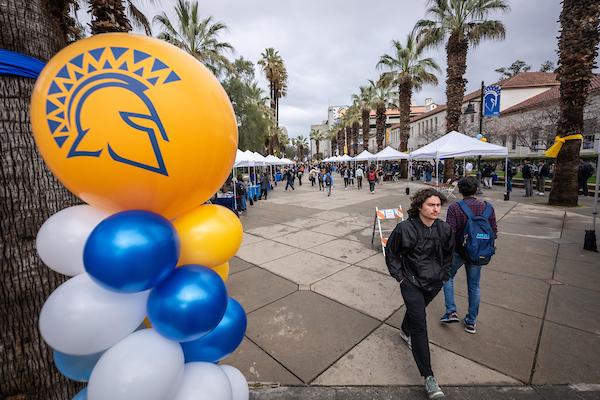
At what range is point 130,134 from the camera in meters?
1.15

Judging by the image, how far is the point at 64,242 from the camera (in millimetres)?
1339

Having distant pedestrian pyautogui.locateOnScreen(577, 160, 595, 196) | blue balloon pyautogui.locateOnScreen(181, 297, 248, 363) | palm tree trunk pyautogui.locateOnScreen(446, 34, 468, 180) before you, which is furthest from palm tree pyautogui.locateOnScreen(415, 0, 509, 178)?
blue balloon pyautogui.locateOnScreen(181, 297, 248, 363)

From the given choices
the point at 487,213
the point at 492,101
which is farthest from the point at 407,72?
the point at 487,213

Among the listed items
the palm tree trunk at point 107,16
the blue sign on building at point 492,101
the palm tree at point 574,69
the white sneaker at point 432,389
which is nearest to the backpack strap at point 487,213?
the white sneaker at point 432,389

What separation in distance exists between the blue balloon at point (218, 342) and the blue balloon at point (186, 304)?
0.26 meters

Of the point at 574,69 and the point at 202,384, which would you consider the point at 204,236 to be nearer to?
the point at 202,384

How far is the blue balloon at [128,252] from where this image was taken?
43.7 inches

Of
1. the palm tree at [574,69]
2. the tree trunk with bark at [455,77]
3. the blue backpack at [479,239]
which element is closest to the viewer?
the blue backpack at [479,239]

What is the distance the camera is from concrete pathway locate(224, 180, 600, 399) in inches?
105

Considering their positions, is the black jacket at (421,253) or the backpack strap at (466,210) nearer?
the black jacket at (421,253)

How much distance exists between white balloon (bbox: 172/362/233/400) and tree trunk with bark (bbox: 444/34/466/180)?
17.9m

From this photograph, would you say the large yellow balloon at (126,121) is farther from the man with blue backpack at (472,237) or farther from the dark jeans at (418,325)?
the man with blue backpack at (472,237)

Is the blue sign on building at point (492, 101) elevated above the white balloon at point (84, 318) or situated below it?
above

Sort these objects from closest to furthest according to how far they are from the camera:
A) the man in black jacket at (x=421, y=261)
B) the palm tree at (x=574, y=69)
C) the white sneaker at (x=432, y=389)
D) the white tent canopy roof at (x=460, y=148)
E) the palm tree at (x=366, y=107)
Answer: the white sneaker at (x=432, y=389), the man in black jacket at (x=421, y=261), the palm tree at (x=574, y=69), the white tent canopy roof at (x=460, y=148), the palm tree at (x=366, y=107)
